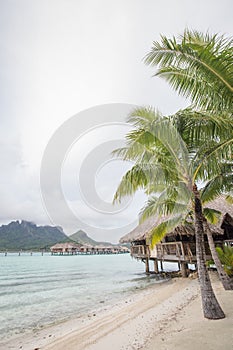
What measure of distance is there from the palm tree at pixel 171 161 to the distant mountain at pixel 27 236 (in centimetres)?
10125

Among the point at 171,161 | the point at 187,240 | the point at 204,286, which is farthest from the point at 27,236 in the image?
the point at 204,286

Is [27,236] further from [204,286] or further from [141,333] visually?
[204,286]

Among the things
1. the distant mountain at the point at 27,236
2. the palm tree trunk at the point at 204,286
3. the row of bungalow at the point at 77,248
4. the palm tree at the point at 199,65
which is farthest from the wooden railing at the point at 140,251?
the distant mountain at the point at 27,236

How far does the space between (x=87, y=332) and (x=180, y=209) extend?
15.6 ft

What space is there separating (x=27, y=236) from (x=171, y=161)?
127261mm

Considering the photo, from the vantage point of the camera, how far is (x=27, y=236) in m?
118

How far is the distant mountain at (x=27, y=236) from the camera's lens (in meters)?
104

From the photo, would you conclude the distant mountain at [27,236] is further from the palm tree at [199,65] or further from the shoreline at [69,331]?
the palm tree at [199,65]

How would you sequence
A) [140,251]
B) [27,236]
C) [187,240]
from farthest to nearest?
[27,236]
[140,251]
[187,240]

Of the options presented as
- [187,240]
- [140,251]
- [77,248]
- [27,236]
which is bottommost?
[77,248]

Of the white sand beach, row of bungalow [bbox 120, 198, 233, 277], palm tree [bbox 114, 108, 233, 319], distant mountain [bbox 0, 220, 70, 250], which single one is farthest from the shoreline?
distant mountain [bbox 0, 220, 70, 250]

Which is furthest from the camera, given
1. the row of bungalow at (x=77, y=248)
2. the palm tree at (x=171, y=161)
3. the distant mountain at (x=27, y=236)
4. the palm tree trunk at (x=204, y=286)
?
the distant mountain at (x=27, y=236)

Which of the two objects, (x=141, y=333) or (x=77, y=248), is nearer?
(x=141, y=333)

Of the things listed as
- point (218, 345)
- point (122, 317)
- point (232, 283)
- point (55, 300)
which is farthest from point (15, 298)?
point (218, 345)
